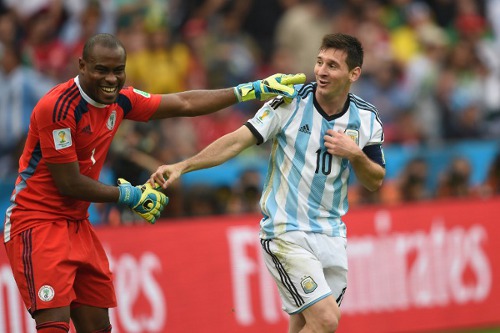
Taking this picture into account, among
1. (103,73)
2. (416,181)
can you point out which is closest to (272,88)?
(103,73)

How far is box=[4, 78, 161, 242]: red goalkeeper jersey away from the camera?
691 cm

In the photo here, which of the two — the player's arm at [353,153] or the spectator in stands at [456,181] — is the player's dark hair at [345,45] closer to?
the player's arm at [353,153]

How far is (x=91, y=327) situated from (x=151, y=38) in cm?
639

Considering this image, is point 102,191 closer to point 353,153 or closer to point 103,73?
point 103,73

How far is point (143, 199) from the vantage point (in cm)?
716

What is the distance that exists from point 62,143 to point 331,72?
2061mm

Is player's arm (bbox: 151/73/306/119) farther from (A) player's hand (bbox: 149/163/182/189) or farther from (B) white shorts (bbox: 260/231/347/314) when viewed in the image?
(B) white shorts (bbox: 260/231/347/314)

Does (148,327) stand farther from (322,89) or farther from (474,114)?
(474,114)

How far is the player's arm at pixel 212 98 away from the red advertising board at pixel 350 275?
2925mm

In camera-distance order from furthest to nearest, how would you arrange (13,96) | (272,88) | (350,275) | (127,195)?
(13,96), (350,275), (272,88), (127,195)

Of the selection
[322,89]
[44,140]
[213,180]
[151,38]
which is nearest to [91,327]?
[44,140]

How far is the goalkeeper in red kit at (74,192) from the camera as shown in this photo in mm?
6918

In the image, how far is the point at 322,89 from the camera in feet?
24.4

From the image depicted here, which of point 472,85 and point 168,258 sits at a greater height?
point 472,85
